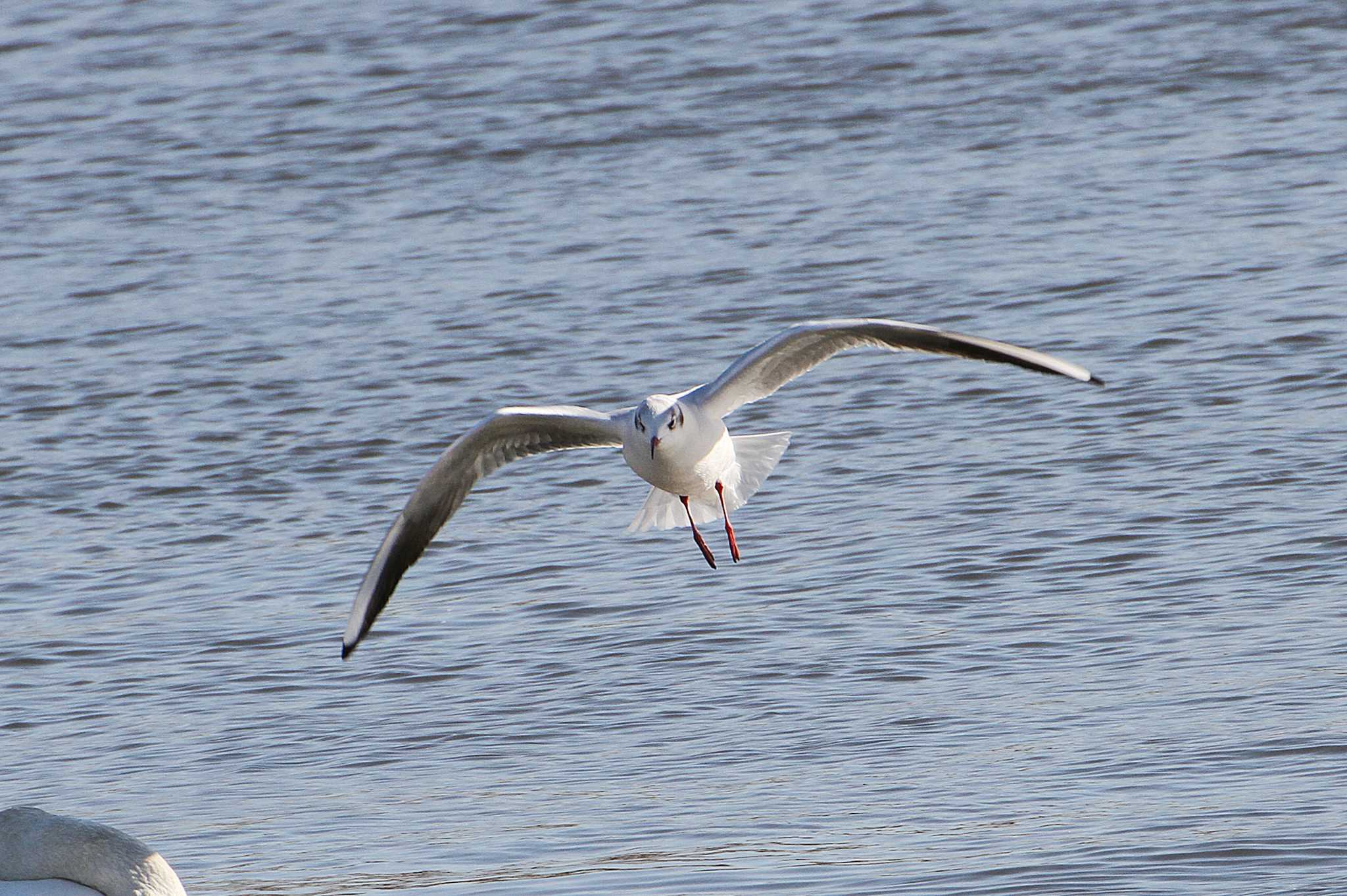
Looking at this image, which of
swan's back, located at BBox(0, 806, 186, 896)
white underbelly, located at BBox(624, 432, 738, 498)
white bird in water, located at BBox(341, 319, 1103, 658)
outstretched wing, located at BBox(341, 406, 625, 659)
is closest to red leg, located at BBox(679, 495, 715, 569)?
white bird in water, located at BBox(341, 319, 1103, 658)

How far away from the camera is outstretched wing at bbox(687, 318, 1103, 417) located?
641 cm

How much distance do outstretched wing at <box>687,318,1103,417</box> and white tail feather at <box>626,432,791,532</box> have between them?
1.39 ft

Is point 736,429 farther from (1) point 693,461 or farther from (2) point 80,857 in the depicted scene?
(2) point 80,857

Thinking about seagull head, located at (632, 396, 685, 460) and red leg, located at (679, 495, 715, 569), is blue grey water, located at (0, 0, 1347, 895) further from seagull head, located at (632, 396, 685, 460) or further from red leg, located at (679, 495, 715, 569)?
seagull head, located at (632, 396, 685, 460)

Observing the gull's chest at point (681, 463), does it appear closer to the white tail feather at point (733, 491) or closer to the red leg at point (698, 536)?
the red leg at point (698, 536)

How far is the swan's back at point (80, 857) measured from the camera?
18.6 feet

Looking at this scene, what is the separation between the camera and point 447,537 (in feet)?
33.3

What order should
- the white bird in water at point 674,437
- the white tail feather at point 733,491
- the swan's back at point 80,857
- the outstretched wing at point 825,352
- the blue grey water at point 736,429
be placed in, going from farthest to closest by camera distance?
the white tail feather at point 733,491
the blue grey water at point 736,429
the white bird in water at point 674,437
the outstretched wing at point 825,352
the swan's back at point 80,857

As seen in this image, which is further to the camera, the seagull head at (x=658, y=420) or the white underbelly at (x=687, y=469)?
the white underbelly at (x=687, y=469)

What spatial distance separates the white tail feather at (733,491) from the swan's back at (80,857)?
8.05 ft

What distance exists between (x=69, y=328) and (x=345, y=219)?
7.73ft

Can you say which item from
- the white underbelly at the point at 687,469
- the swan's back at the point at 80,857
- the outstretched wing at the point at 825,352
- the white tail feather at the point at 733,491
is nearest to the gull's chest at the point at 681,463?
the white underbelly at the point at 687,469

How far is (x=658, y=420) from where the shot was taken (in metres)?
6.73

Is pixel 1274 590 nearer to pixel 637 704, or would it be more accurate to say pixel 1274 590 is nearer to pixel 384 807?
pixel 637 704
